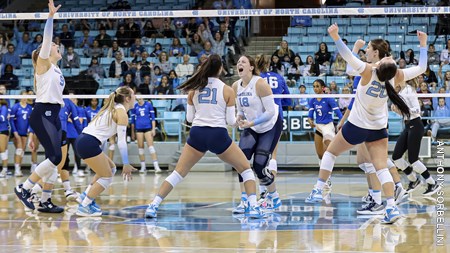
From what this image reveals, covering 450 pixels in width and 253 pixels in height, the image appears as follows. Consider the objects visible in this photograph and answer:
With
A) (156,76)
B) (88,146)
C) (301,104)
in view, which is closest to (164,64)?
Answer: (156,76)

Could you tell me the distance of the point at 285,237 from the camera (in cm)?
734

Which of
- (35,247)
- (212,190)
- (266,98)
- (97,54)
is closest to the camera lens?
(35,247)

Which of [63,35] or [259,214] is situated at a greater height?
[63,35]

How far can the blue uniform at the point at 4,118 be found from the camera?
16703 millimetres

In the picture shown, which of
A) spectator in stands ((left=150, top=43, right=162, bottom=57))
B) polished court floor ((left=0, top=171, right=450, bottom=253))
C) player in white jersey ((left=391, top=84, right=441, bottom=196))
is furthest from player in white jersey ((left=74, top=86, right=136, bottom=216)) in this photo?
spectator in stands ((left=150, top=43, right=162, bottom=57))

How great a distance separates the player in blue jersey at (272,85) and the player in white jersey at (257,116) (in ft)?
0.85

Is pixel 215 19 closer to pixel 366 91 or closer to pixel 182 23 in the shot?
pixel 182 23

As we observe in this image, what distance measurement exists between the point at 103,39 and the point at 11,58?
7.25 ft

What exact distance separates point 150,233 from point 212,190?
16.0ft

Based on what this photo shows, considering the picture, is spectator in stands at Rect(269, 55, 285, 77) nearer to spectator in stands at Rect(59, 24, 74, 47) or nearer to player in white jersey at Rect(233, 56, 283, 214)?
spectator in stands at Rect(59, 24, 74, 47)

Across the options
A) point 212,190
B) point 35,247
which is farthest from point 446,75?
point 35,247

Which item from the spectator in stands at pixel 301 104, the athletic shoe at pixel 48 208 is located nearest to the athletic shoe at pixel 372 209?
the athletic shoe at pixel 48 208

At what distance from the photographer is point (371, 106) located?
8203 mm

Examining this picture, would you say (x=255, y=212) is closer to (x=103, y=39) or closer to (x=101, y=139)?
(x=101, y=139)
